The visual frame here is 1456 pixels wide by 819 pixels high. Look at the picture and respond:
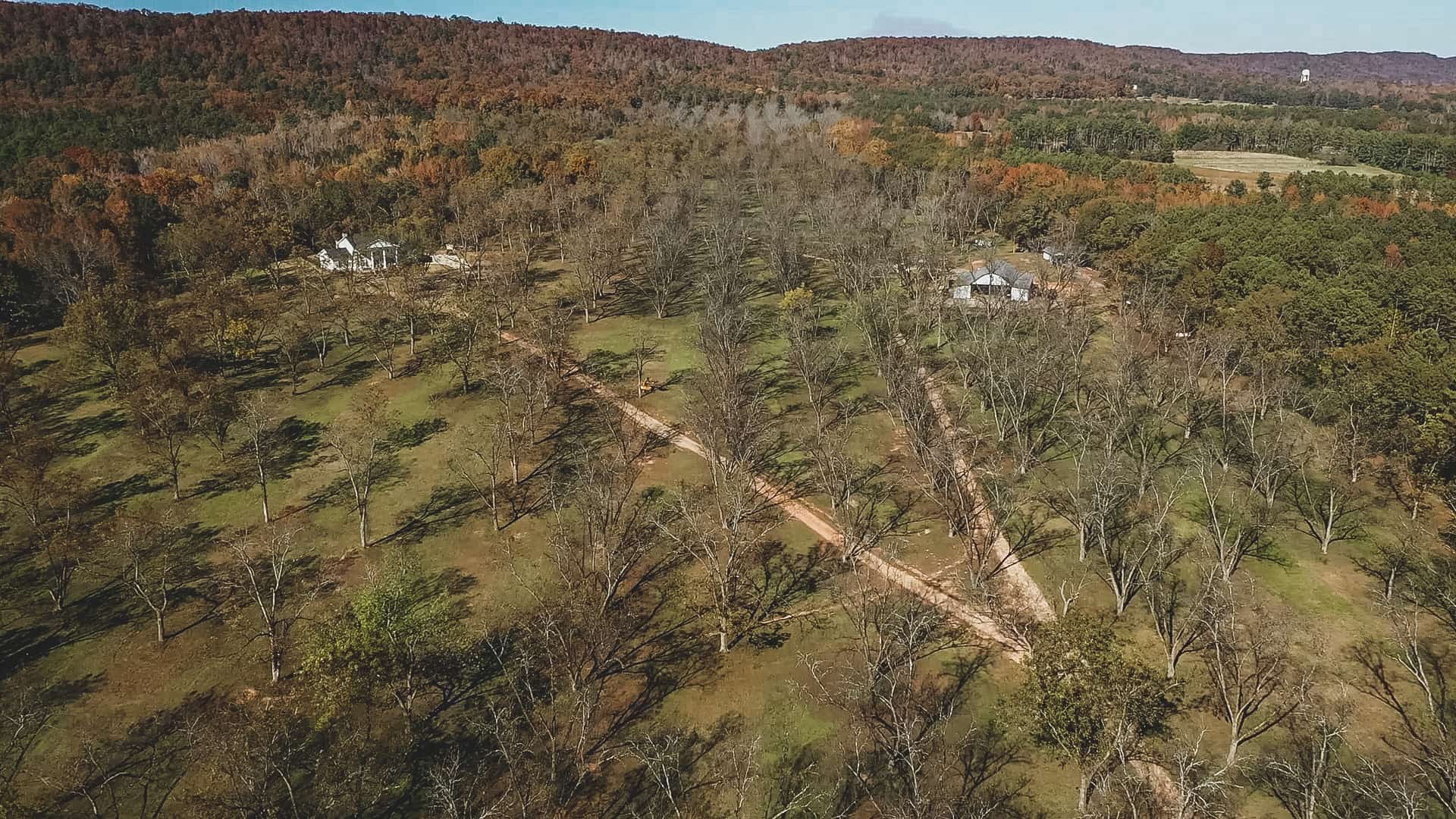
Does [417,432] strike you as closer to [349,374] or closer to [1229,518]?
[349,374]

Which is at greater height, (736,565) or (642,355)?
(642,355)

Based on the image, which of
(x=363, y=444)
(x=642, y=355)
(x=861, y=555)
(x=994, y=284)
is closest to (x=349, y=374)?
(x=363, y=444)

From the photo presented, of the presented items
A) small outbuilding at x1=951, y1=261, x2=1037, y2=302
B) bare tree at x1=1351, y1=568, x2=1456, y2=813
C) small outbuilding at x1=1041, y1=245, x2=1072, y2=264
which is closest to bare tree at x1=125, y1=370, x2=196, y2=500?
bare tree at x1=1351, y1=568, x2=1456, y2=813

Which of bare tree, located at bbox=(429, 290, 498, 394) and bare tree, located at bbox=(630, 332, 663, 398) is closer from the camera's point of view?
bare tree, located at bbox=(630, 332, 663, 398)

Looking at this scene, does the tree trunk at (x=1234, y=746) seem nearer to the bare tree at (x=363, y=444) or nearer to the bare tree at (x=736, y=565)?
the bare tree at (x=736, y=565)

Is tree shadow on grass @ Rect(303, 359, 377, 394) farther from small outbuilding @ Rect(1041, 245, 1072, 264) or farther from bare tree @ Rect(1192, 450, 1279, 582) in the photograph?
small outbuilding @ Rect(1041, 245, 1072, 264)
